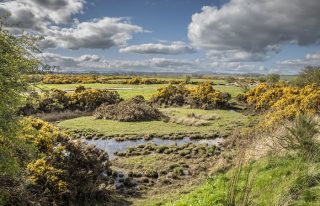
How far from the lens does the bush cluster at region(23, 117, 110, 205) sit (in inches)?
655

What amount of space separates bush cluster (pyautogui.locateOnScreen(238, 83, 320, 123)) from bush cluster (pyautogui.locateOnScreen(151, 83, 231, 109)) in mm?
4467

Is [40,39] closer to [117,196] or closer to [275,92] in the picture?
[117,196]

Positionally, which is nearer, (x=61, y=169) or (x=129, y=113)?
(x=61, y=169)

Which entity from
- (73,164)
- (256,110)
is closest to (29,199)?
(73,164)

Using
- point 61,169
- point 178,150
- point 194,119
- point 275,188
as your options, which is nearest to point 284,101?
point 194,119

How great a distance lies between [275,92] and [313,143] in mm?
37175

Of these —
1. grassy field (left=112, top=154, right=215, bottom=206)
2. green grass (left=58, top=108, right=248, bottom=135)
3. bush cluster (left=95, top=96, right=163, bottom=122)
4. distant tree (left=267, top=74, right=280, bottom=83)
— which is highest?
distant tree (left=267, top=74, right=280, bottom=83)

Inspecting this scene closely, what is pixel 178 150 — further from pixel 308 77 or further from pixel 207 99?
pixel 308 77

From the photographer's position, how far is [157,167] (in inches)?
1003

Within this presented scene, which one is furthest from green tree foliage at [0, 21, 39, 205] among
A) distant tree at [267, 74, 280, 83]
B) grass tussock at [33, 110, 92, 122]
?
distant tree at [267, 74, 280, 83]

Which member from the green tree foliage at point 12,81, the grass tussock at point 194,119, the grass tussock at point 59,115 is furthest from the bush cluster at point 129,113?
the green tree foliage at point 12,81

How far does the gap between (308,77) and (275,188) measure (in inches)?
2257

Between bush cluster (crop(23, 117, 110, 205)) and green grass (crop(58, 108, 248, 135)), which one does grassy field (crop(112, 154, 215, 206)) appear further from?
green grass (crop(58, 108, 248, 135))

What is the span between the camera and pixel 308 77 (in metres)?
63.1
